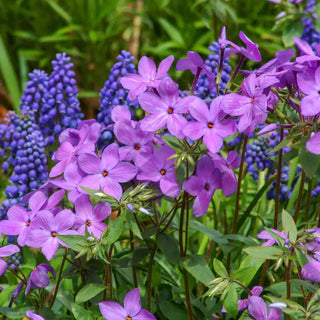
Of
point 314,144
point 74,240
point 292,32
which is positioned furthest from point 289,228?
point 292,32

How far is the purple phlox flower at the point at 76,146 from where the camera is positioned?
1.62 m

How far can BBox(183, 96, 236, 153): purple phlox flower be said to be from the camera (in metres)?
1.42

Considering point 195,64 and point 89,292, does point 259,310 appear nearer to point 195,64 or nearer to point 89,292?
point 89,292

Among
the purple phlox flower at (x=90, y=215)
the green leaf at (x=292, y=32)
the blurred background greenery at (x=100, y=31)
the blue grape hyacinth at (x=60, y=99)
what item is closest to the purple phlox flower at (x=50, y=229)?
the purple phlox flower at (x=90, y=215)

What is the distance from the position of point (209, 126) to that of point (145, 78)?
275 millimetres

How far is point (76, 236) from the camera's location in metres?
1.47

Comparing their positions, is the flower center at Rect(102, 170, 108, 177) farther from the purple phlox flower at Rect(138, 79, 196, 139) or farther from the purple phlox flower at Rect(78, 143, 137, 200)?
the purple phlox flower at Rect(138, 79, 196, 139)

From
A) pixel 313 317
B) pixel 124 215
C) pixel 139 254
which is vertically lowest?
pixel 139 254

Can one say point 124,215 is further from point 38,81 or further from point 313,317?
point 38,81

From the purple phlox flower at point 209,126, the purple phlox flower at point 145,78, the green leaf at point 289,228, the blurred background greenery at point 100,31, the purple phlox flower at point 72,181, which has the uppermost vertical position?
the purple phlox flower at point 145,78

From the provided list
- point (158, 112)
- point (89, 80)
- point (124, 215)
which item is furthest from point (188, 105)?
point (89, 80)

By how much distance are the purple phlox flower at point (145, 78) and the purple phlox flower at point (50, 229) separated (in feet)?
1.20

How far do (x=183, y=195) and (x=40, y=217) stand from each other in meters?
0.38

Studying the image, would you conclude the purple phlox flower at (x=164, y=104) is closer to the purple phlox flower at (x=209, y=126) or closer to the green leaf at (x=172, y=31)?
the purple phlox flower at (x=209, y=126)
